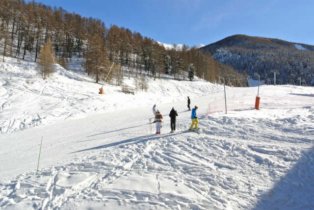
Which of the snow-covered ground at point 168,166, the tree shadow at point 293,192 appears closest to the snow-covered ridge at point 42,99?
the snow-covered ground at point 168,166

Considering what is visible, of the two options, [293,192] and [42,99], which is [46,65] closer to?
[42,99]

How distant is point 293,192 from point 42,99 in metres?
35.8

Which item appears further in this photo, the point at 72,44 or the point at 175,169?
the point at 72,44

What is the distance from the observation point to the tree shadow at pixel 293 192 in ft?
33.2

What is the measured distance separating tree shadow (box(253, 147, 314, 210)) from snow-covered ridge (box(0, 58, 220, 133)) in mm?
24637

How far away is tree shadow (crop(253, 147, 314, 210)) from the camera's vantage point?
33.2 ft

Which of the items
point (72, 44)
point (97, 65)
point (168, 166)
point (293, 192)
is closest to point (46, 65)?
point (97, 65)

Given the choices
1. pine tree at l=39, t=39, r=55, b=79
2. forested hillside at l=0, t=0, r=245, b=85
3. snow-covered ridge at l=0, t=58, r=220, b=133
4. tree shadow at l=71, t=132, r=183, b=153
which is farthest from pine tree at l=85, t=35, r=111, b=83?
tree shadow at l=71, t=132, r=183, b=153

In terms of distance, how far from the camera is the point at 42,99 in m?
41.2

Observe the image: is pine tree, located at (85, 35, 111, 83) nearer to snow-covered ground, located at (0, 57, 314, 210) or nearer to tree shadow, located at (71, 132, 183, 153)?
snow-covered ground, located at (0, 57, 314, 210)

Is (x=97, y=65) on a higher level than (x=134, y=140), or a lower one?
higher

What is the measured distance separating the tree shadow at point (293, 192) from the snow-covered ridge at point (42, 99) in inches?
970

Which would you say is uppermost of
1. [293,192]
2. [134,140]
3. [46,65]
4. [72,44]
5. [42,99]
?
[72,44]

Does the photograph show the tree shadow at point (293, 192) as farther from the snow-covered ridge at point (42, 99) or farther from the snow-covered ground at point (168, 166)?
the snow-covered ridge at point (42, 99)
